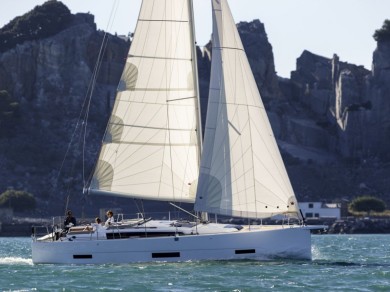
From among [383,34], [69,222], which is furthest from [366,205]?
[69,222]

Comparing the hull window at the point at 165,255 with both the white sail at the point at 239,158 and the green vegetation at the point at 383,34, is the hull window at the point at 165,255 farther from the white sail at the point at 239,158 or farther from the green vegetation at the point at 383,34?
the green vegetation at the point at 383,34

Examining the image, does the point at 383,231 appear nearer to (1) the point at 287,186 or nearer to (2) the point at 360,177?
(2) the point at 360,177

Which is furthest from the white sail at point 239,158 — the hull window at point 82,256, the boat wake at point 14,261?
the boat wake at point 14,261

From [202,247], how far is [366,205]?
84.4m

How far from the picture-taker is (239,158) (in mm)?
38344

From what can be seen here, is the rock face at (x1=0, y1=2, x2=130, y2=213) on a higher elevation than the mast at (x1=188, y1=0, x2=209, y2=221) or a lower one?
higher

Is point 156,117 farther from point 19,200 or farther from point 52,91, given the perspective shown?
point 52,91

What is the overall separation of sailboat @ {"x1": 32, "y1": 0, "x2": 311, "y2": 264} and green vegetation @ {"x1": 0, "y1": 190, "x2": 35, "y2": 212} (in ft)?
244

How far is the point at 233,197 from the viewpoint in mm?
38250

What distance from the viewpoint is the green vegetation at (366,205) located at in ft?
394

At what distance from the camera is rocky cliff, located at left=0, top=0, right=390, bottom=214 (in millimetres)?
129875

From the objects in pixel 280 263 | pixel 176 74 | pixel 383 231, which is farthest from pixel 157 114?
pixel 383 231

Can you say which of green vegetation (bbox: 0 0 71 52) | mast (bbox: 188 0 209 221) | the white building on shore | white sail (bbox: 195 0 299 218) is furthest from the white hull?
green vegetation (bbox: 0 0 71 52)

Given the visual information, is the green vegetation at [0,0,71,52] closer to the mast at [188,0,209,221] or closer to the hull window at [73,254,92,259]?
the mast at [188,0,209,221]
